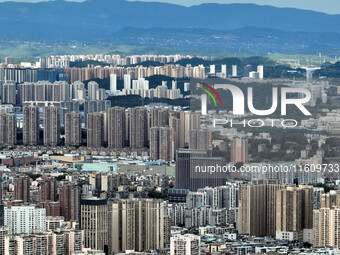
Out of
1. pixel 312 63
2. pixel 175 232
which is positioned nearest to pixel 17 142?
pixel 312 63

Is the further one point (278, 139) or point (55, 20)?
point (55, 20)

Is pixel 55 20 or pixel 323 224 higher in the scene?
pixel 55 20

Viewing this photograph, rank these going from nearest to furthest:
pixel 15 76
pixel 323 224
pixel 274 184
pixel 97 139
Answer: pixel 323 224
pixel 274 184
pixel 97 139
pixel 15 76

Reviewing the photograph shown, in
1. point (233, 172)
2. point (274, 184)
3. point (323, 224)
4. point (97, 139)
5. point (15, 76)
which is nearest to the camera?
point (323, 224)

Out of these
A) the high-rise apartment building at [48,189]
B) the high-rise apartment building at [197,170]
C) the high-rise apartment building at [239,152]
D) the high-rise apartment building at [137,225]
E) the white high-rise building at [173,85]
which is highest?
the white high-rise building at [173,85]

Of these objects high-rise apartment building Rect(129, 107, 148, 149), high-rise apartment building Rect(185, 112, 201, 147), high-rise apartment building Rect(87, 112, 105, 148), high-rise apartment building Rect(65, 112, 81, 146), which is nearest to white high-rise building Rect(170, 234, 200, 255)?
high-rise apartment building Rect(185, 112, 201, 147)

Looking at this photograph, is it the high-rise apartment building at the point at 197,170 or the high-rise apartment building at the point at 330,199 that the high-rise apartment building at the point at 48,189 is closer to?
the high-rise apartment building at the point at 197,170

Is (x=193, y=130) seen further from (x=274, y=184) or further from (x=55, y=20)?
(x=55, y=20)

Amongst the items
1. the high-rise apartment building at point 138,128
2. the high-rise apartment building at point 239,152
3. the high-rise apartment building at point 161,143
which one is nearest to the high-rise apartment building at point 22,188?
the high-rise apartment building at point 239,152
